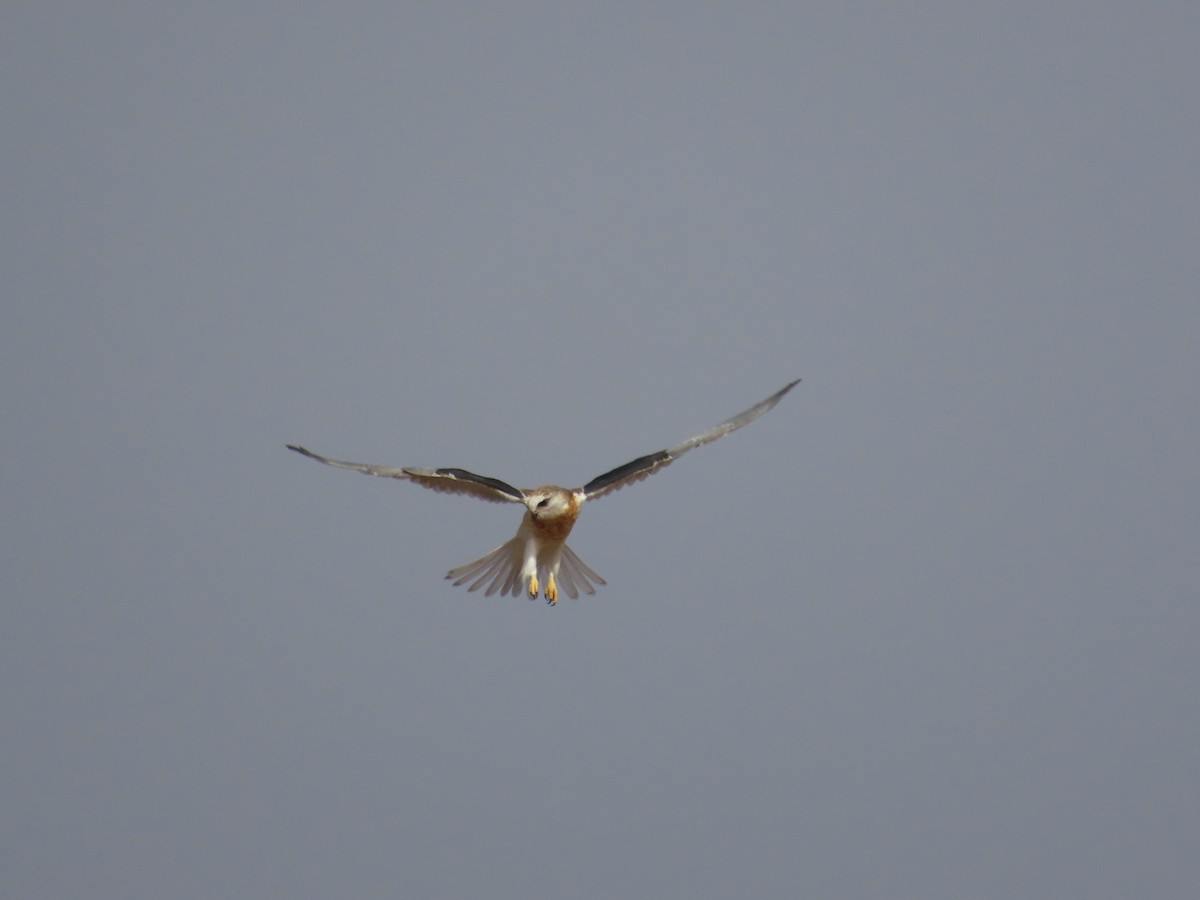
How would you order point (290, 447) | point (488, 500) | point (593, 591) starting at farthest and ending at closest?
point (593, 591)
point (488, 500)
point (290, 447)

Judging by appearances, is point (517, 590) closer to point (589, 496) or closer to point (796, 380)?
point (589, 496)

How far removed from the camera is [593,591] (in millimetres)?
17312

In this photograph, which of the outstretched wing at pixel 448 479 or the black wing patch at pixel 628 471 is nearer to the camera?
the outstretched wing at pixel 448 479

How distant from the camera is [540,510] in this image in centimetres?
1605

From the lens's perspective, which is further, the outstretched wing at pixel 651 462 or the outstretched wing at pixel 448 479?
the outstretched wing at pixel 651 462

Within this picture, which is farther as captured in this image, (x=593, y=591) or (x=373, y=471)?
(x=593, y=591)

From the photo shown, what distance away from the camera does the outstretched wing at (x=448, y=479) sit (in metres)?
15.2

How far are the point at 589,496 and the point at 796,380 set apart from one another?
2.21m

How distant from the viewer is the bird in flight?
613 inches

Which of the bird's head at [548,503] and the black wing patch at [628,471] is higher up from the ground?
the black wing patch at [628,471]

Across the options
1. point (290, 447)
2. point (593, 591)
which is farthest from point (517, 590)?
point (290, 447)

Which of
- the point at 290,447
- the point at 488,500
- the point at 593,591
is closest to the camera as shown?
the point at 290,447

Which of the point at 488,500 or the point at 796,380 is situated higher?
the point at 796,380

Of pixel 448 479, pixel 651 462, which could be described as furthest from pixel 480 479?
pixel 651 462
